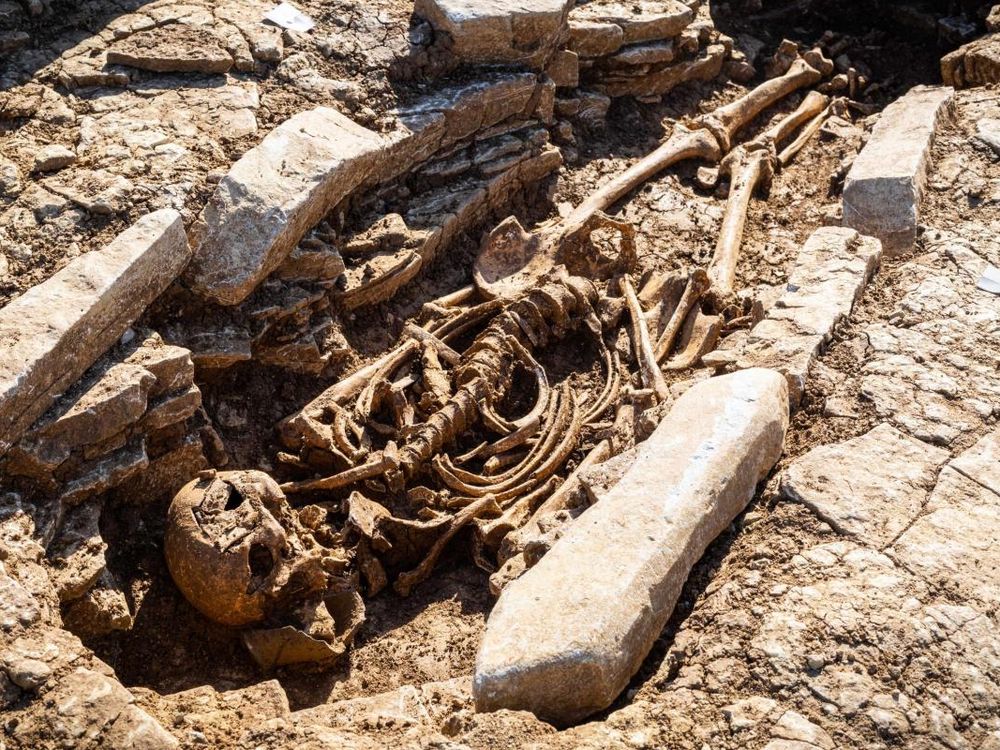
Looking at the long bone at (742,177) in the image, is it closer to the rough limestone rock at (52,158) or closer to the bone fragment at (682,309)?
the bone fragment at (682,309)

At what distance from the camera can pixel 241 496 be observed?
4133 millimetres

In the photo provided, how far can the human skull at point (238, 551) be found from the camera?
157 inches

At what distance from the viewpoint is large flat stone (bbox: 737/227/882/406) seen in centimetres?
461

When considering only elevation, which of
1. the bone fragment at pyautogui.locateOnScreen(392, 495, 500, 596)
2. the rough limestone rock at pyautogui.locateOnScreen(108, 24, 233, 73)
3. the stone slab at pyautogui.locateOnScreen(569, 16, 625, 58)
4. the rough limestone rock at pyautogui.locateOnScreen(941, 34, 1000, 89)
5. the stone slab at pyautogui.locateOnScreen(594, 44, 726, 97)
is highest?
the rough limestone rock at pyautogui.locateOnScreen(108, 24, 233, 73)

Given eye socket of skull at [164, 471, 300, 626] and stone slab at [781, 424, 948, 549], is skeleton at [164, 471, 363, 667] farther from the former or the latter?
stone slab at [781, 424, 948, 549]

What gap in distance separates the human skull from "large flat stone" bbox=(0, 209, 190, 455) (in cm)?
66

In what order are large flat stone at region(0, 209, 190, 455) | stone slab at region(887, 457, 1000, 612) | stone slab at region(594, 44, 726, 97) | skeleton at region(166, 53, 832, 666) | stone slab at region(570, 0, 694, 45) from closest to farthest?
stone slab at region(887, 457, 1000, 612), large flat stone at region(0, 209, 190, 455), skeleton at region(166, 53, 832, 666), stone slab at region(570, 0, 694, 45), stone slab at region(594, 44, 726, 97)

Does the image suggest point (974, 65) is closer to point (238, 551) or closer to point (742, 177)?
point (742, 177)

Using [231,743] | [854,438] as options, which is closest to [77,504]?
[231,743]

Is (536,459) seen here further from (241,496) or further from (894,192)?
(894,192)

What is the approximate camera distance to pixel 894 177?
5.65 m

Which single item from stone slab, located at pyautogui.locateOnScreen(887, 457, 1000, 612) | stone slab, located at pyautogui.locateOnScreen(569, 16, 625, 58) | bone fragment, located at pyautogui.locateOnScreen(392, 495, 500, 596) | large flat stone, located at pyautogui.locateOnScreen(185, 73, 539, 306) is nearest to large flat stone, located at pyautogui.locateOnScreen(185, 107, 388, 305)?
large flat stone, located at pyautogui.locateOnScreen(185, 73, 539, 306)

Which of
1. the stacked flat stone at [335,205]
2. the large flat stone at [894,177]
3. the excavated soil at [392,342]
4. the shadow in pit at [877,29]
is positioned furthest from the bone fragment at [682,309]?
the shadow in pit at [877,29]

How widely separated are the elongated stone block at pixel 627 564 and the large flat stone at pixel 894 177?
174cm
